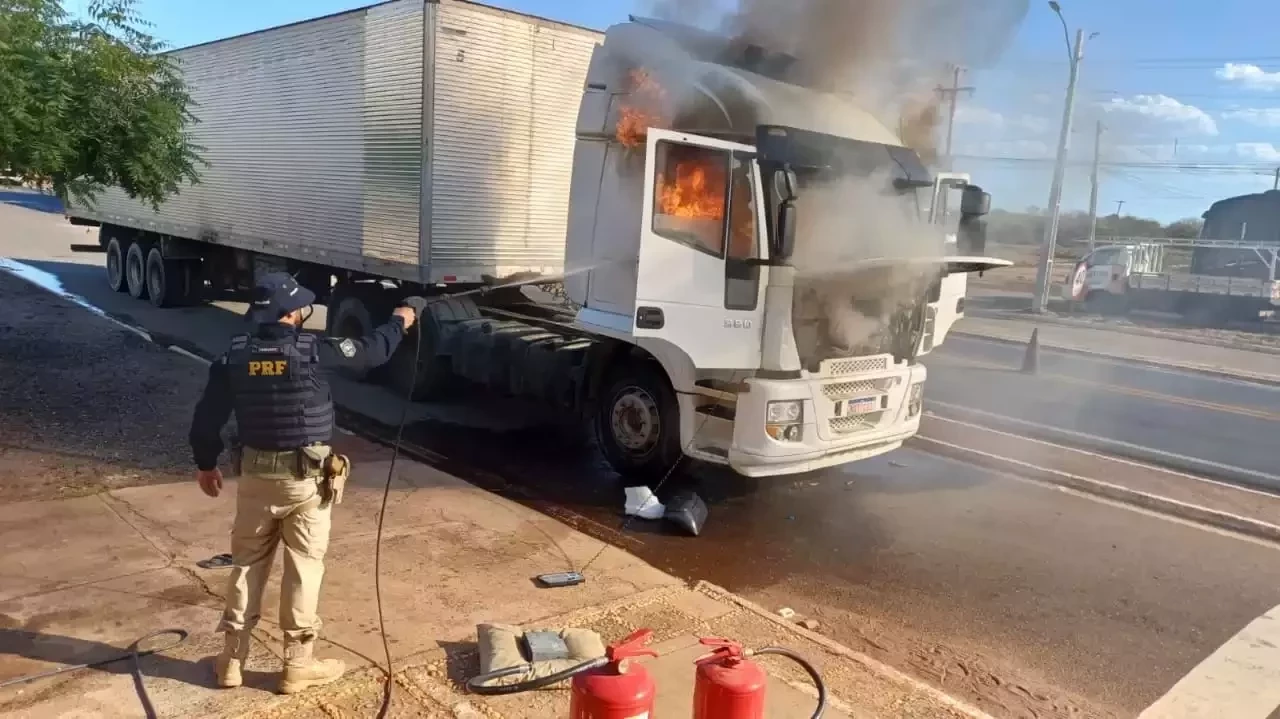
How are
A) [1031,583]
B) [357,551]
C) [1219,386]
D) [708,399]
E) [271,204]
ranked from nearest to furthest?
[357,551], [1031,583], [708,399], [271,204], [1219,386]

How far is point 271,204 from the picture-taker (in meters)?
10.4

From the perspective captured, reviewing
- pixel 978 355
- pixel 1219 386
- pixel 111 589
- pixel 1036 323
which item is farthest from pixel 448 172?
pixel 1036 323

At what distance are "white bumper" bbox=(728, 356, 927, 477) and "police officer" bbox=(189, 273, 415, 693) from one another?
119 inches

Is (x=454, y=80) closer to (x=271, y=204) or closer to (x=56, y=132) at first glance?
(x=56, y=132)

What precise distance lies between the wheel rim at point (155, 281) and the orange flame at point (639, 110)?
35.3 feet

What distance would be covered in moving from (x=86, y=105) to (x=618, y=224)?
4152 mm

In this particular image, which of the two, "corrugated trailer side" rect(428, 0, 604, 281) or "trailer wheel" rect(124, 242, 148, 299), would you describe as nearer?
"corrugated trailer side" rect(428, 0, 604, 281)

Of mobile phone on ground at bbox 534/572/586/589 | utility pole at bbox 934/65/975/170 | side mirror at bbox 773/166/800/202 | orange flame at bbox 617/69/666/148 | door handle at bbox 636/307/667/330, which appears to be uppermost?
utility pole at bbox 934/65/975/170

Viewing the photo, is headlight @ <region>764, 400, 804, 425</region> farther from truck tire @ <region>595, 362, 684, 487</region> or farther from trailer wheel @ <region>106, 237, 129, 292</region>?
trailer wheel @ <region>106, 237, 129, 292</region>

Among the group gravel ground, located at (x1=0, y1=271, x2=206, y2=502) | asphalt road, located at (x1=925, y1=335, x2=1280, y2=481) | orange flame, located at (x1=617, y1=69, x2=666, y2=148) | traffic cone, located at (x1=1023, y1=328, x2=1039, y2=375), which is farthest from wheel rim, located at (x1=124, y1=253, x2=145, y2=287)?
traffic cone, located at (x1=1023, y1=328, x2=1039, y2=375)

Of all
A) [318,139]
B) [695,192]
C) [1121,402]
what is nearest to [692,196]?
[695,192]

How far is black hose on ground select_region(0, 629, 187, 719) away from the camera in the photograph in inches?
135

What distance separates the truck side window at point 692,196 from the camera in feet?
18.8

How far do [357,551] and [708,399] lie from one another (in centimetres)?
247
